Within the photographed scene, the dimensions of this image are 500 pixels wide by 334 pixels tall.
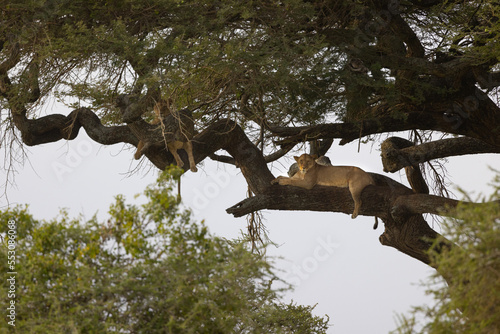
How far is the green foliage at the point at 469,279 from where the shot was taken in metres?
3.54

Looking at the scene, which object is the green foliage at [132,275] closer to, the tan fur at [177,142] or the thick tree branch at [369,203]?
the tan fur at [177,142]

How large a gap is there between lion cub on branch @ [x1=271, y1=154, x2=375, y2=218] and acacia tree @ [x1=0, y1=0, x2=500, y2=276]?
97 millimetres

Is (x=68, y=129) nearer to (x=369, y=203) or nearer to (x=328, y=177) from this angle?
(x=328, y=177)

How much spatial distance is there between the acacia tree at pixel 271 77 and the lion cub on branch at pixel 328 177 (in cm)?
10

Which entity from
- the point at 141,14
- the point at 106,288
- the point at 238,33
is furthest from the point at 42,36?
the point at 106,288

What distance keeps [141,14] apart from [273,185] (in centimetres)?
215

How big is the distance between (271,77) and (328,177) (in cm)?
131

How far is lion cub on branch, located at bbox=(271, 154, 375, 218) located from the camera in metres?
7.27

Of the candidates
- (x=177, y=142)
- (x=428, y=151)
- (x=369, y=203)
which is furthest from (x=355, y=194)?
(x=177, y=142)

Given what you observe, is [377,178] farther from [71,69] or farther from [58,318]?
[58,318]

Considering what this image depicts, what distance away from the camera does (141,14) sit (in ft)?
22.9

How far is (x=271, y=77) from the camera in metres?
6.64

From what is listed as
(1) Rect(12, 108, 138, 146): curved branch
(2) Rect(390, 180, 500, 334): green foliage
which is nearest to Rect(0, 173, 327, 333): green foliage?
(2) Rect(390, 180, 500, 334): green foliage

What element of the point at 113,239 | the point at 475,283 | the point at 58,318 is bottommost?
the point at 475,283
